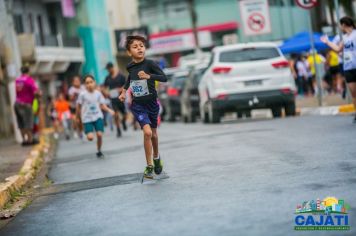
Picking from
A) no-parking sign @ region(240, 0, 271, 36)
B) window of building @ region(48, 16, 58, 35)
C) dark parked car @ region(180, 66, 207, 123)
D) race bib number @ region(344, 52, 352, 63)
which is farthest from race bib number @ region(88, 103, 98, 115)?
window of building @ region(48, 16, 58, 35)

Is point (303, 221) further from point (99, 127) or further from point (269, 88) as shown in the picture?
point (269, 88)

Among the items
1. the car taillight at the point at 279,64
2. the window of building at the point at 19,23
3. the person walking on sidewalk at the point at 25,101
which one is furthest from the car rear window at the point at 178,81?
the window of building at the point at 19,23

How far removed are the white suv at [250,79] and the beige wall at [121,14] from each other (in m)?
43.5

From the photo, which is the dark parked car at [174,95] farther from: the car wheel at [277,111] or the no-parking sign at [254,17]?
the car wheel at [277,111]

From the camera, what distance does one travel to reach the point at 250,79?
70.7 ft

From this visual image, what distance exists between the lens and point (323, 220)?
6316 millimetres

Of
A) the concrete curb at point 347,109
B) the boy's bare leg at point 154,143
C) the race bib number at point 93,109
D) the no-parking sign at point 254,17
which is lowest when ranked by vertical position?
the concrete curb at point 347,109

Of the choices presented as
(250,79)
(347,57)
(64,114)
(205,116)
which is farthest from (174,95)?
(347,57)

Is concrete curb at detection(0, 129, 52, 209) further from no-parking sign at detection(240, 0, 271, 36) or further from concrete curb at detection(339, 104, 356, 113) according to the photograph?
no-parking sign at detection(240, 0, 271, 36)

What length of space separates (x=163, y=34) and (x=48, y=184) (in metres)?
55.4

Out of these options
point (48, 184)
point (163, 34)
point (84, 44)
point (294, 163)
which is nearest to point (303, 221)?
point (294, 163)

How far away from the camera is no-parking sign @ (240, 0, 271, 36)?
28594 mm

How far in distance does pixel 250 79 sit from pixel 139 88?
10.9 metres

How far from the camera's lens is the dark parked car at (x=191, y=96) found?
88.9ft
